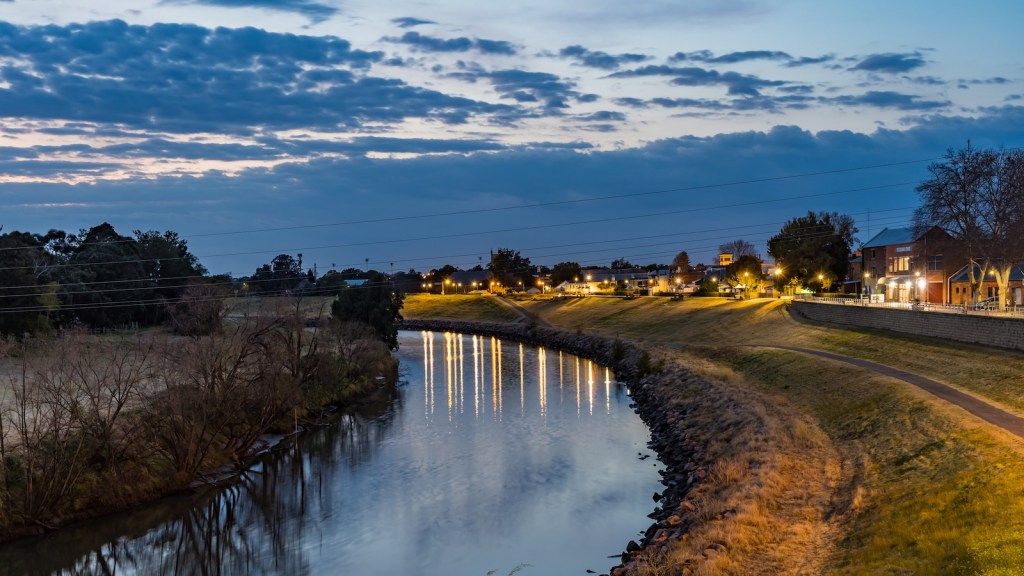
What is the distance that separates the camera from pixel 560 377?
201ft

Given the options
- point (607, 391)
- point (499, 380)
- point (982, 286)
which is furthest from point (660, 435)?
point (982, 286)

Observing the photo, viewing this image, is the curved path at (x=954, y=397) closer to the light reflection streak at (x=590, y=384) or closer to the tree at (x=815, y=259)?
the light reflection streak at (x=590, y=384)

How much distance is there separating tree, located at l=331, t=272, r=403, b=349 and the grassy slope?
3338 cm

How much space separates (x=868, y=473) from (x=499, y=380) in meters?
39.0

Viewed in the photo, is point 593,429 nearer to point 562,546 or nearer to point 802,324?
point 562,546

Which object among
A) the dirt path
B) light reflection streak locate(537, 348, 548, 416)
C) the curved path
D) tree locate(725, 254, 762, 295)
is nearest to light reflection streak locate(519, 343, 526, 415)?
light reflection streak locate(537, 348, 548, 416)

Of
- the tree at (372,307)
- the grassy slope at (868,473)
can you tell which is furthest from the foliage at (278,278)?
the grassy slope at (868,473)

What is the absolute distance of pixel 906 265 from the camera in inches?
3051

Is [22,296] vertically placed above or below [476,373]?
above

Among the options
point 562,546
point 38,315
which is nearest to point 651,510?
point 562,546

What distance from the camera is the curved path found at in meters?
24.4

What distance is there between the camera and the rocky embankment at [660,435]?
21.2 meters

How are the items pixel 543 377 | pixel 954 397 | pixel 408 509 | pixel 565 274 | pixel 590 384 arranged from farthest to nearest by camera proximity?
pixel 565 274 < pixel 543 377 < pixel 590 384 < pixel 954 397 < pixel 408 509

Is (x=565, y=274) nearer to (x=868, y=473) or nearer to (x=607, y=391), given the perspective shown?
(x=607, y=391)
